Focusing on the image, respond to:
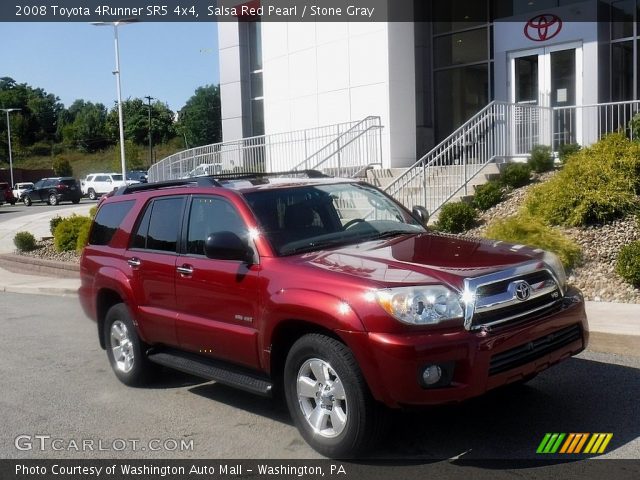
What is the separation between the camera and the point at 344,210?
6000mm

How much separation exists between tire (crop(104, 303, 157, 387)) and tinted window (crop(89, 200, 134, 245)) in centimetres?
77

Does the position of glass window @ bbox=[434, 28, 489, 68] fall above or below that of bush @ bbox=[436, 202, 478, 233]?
above

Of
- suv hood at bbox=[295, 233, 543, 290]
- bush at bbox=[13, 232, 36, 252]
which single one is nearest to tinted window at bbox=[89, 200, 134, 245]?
suv hood at bbox=[295, 233, 543, 290]

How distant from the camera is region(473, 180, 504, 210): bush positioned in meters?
12.3

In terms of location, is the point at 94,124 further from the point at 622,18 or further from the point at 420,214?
the point at 420,214

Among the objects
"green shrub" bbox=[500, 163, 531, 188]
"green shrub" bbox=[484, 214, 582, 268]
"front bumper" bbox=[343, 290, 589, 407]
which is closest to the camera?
"front bumper" bbox=[343, 290, 589, 407]

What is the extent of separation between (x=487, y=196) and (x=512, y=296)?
313 inches

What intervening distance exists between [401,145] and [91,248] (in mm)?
12649

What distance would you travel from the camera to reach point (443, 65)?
68.8ft

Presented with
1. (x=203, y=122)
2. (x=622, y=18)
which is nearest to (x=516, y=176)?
(x=622, y=18)

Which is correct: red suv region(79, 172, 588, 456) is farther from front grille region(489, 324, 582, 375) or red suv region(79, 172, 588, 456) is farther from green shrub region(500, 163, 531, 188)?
green shrub region(500, 163, 531, 188)

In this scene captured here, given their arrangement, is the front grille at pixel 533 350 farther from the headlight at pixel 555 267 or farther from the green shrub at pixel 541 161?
the green shrub at pixel 541 161

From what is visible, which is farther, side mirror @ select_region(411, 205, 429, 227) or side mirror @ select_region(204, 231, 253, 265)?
side mirror @ select_region(411, 205, 429, 227)

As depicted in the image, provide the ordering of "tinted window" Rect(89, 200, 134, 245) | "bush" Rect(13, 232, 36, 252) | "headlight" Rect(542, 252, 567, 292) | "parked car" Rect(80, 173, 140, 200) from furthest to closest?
"parked car" Rect(80, 173, 140, 200)
"bush" Rect(13, 232, 36, 252)
"tinted window" Rect(89, 200, 134, 245)
"headlight" Rect(542, 252, 567, 292)
